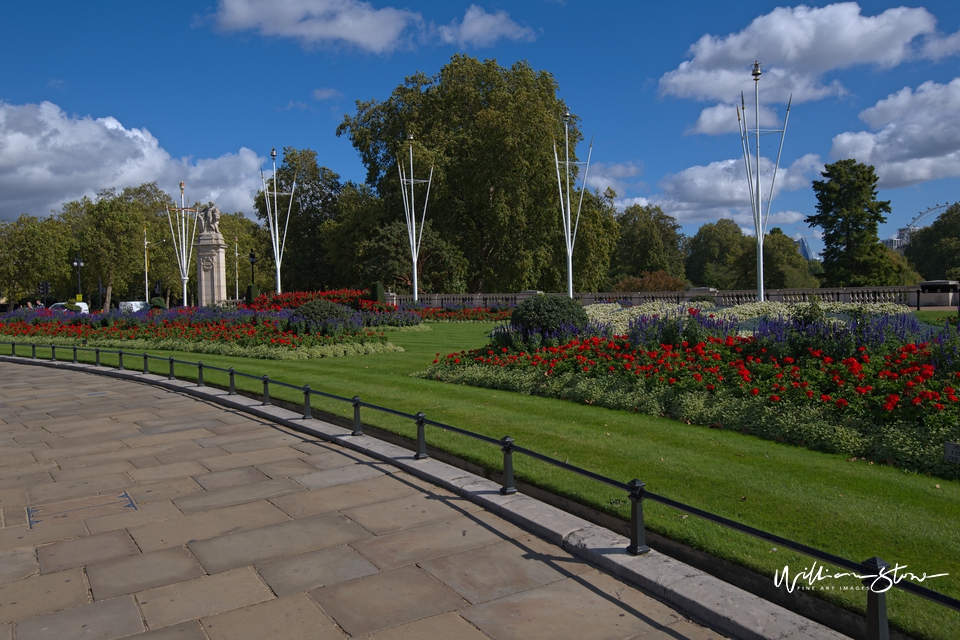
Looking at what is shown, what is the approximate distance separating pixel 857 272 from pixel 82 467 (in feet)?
179

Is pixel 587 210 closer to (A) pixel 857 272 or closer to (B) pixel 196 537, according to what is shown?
(A) pixel 857 272

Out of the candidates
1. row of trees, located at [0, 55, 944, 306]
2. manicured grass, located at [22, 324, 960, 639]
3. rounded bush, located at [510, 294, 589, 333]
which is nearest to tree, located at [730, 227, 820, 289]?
row of trees, located at [0, 55, 944, 306]

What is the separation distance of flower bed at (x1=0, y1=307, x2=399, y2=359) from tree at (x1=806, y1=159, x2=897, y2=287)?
42663mm

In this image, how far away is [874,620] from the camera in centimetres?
347

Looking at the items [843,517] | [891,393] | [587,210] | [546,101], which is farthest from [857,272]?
[843,517]

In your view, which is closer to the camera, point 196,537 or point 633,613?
point 633,613

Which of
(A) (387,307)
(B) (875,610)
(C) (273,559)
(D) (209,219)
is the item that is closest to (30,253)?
(D) (209,219)

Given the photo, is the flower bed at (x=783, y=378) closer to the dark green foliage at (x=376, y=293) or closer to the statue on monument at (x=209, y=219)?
the dark green foliage at (x=376, y=293)

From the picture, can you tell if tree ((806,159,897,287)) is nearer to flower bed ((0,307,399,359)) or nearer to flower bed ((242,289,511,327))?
flower bed ((242,289,511,327))

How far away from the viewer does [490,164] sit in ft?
152

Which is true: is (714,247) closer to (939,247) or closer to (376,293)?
(939,247)

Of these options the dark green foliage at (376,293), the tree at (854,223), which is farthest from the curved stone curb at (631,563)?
the tree at (854,223)

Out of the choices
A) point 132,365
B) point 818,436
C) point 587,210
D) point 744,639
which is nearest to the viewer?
point 744,639

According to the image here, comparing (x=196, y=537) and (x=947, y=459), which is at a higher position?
(x=947, y=459)
